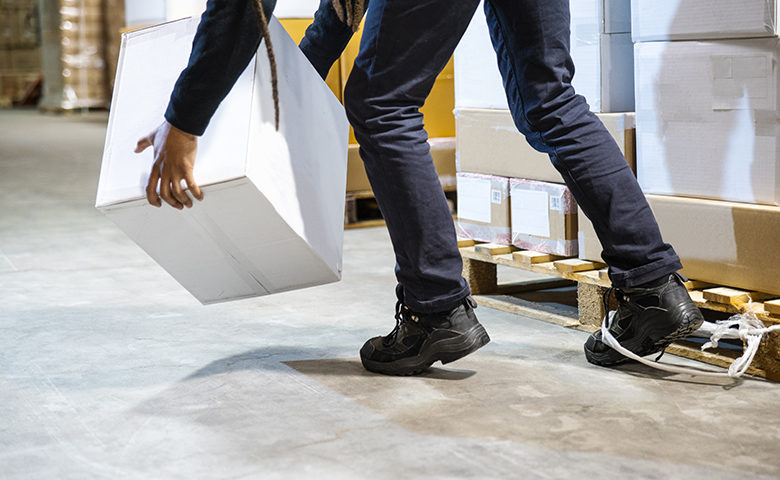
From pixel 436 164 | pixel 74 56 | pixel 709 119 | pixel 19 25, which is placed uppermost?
pixel 19 25

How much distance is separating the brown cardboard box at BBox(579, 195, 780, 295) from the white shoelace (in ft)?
0.30

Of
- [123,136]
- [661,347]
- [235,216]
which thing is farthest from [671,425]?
[123,136]

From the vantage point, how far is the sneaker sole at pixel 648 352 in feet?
7.09

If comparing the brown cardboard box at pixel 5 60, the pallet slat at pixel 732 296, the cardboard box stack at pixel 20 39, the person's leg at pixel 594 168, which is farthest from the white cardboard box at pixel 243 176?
the brown cardboard box at pixel 5 60

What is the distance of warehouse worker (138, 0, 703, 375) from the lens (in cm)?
202

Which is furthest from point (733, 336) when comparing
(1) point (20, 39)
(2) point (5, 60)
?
(2) point (5, 60)

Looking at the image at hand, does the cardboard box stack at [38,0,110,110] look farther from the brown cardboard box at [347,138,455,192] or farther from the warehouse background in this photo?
the warehouse background

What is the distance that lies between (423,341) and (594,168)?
1.73 feet

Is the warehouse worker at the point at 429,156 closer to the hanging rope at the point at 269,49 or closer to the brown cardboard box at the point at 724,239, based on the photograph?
the hanging rope at the point at 269,49

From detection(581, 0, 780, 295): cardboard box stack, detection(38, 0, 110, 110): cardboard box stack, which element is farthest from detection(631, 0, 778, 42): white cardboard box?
detection(38, 0, 110, 110): cardboard box stack

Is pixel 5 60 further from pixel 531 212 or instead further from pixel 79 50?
pixel 531 212

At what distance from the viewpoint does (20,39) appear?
19.9 metres

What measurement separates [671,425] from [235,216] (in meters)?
0.94

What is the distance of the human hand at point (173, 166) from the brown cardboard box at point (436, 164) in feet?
8.64
